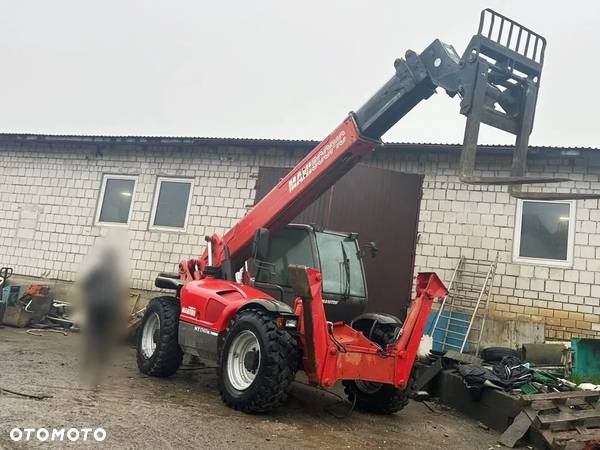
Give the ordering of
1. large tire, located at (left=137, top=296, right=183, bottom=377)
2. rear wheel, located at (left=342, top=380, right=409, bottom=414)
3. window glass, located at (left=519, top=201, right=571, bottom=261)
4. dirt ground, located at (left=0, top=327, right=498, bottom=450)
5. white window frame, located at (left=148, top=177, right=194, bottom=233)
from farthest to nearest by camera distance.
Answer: white window frame, located at (left=148, top=177, right=194, bottom=233) → window glass, located at (left=519, top=201, right=571, bottom=261) → large tire, located at (left=137, top=296, right=183, bottom=377) → rear wheel, located at (left=342, top=380, right=409, bottom=414) → dirt ground, located at (left=0, top=327, right=498, bottom=450)

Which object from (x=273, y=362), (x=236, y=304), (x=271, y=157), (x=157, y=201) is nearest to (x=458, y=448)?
(x=273, y=362)

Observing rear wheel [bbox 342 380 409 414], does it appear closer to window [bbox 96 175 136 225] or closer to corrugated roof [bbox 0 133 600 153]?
corrugated roof [bbox 0 133 600 153]

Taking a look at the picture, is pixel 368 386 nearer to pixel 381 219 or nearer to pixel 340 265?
pixel 340 265

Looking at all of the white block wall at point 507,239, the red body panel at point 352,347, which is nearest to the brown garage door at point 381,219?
the white block wall at point 507,239

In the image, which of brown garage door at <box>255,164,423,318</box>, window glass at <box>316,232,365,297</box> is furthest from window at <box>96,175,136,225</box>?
window glass at <box>316,232,365,297</box>

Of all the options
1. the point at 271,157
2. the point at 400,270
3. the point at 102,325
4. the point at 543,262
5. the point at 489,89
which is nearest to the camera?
the point at 102,325

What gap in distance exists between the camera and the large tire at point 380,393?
521cm

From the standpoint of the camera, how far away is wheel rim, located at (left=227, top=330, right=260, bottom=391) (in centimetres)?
→ 479

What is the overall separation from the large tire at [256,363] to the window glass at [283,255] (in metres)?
0.99

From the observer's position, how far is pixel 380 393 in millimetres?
5297

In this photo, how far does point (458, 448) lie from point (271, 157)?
285 inches

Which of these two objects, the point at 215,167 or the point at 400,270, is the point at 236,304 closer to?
the point at 400,270

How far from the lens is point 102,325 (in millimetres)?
2771

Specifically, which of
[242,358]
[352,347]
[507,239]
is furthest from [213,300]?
[507,239]
